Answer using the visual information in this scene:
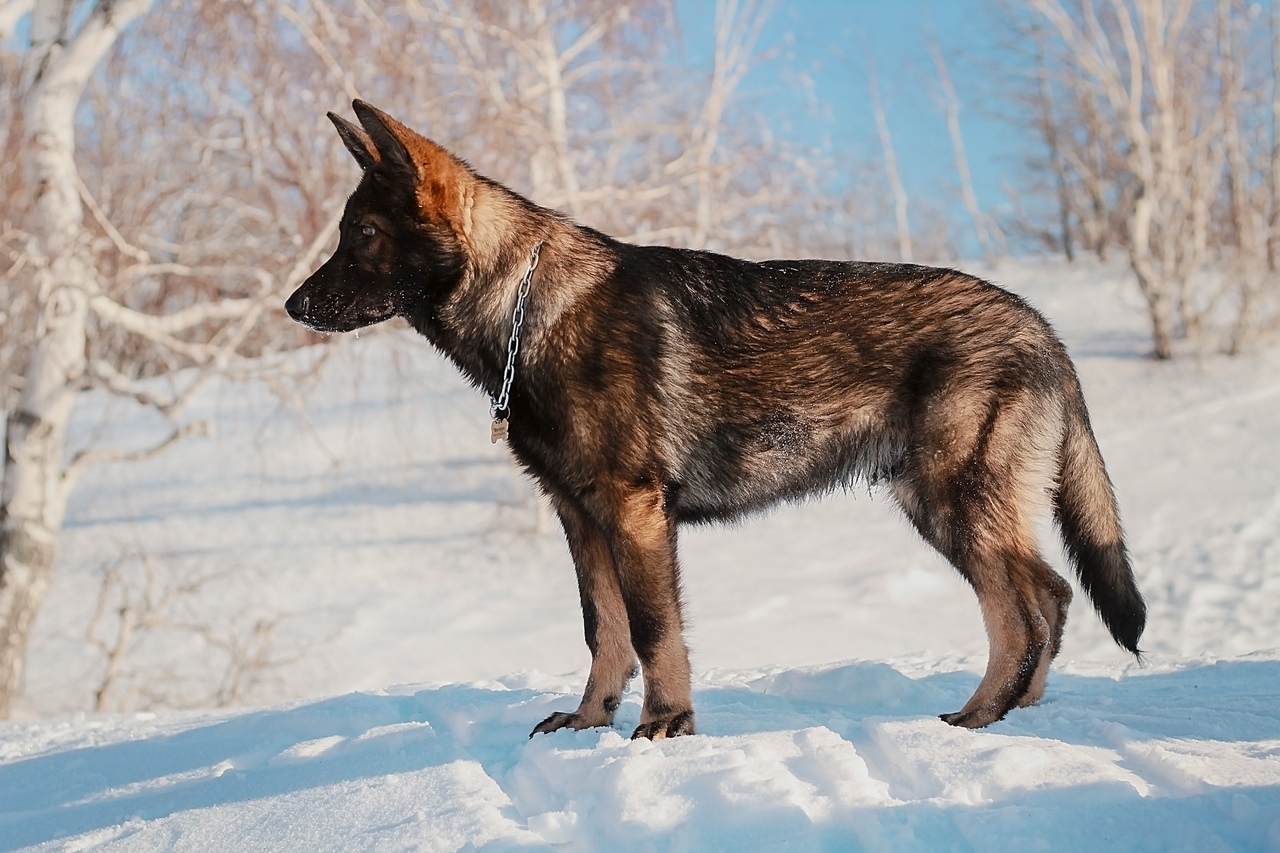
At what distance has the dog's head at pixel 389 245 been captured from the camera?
3.72 metres

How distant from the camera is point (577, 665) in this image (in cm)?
1012

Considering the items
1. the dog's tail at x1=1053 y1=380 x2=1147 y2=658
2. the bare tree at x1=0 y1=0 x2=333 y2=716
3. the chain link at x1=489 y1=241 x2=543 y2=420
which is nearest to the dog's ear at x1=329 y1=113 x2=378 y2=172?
the chain link at x1=489 y1=241 x2=543 y2=420

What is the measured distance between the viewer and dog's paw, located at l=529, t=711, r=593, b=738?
3.73 metres

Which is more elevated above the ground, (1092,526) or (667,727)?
(1092,526)

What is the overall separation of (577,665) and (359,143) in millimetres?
7128

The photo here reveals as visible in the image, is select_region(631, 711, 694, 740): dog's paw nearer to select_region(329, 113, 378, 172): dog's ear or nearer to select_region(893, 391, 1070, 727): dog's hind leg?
select_region(893, 391, 1070, 727): dog's hind leg

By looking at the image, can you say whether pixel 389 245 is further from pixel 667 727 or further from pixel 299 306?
pixel 667 727

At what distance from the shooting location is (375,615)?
1238 centimetres

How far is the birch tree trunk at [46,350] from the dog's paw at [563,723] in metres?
5.70

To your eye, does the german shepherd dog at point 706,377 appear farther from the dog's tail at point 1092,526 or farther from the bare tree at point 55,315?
the bare tree at point 55,315

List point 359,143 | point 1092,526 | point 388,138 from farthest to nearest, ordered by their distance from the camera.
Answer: point 1092,526 → point 359,143 → point 388,138

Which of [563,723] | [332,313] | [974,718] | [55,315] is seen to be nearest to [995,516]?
[974,718]

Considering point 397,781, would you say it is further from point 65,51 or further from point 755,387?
point 65,51

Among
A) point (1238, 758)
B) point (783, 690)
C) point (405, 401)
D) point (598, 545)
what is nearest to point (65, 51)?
point (598, 545)
